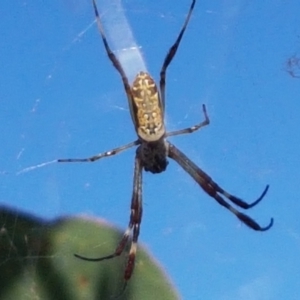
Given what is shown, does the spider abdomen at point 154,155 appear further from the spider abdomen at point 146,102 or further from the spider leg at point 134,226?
the spider abdomen at point 146,102

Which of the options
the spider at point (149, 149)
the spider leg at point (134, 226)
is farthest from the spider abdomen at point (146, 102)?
the spider leg at point (134, 226)

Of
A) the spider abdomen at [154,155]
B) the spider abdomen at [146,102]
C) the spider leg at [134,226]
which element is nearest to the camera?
the spider abdomen at [146,102]

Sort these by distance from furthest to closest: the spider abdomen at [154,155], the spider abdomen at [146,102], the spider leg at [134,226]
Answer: the spider leg at [134,226], the spider abdomen at [154,155], the spider abdomen at [146,102]

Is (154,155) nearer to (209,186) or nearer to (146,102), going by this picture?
(209,186)

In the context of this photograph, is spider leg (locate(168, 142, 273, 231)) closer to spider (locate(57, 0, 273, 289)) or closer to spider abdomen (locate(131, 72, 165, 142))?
spider (locate(57, 0, 273, 289))

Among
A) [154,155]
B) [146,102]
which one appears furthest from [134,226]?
[146,102]

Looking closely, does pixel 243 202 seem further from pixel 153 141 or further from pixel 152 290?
pixel 152 290

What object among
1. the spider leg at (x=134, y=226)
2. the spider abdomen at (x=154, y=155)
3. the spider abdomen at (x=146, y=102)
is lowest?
the spider leg at (x=134, y=226)
